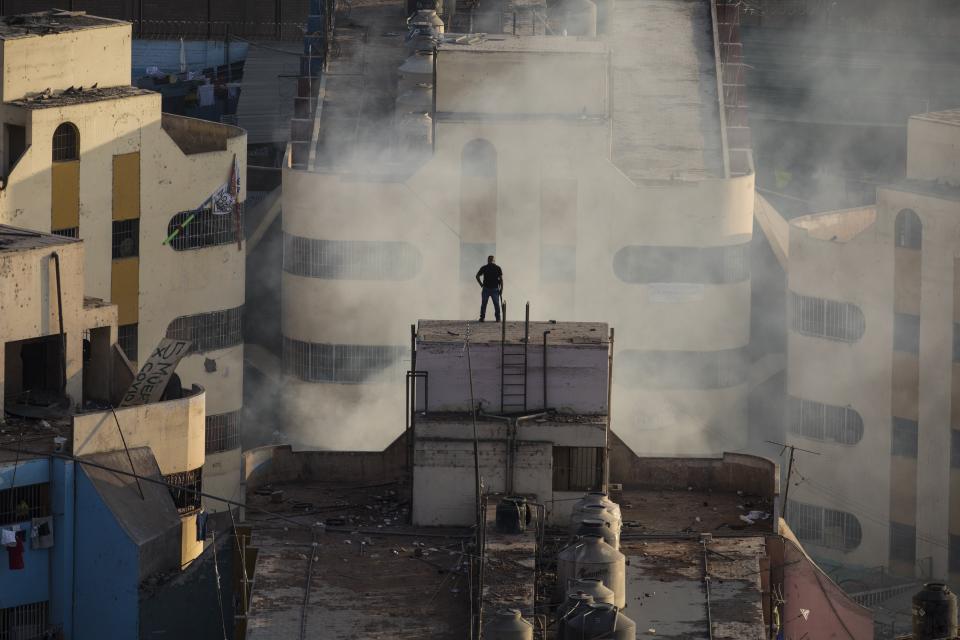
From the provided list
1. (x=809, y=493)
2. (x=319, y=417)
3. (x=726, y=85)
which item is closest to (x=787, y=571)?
(x=809, y=493)

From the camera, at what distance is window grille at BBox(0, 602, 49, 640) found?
48.4 m

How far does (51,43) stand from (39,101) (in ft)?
4.44

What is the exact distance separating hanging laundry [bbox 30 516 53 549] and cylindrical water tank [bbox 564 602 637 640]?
35.6 ft

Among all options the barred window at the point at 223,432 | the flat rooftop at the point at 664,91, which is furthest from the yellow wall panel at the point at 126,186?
the flat rooftop at the point at 664,91

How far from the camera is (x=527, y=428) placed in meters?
48.4

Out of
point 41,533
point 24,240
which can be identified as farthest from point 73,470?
point 24,240

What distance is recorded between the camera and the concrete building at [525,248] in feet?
225

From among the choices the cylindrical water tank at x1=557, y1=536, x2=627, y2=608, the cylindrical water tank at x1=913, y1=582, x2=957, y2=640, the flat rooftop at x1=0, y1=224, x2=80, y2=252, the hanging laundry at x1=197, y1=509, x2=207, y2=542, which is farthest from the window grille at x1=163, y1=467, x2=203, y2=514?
the cylindrical water tank at x1=913, y1=582, x2=957, y2=640

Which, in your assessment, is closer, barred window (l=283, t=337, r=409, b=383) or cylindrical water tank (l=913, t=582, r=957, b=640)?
cylindrical water tank (l=913, t=582, r=957, b=640)

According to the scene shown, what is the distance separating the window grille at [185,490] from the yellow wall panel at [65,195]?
35.2 ft

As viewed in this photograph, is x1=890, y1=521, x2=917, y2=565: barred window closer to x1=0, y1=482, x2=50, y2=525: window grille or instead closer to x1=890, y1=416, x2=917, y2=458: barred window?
x1=890, y1=416, x2=917, y2=458: barred window

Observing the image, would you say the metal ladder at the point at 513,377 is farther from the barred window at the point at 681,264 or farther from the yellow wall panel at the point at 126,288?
the barred window at the point at 681,264

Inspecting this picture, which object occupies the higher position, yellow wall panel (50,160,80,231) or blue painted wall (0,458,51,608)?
yellow wall panel (50,160,80,231)

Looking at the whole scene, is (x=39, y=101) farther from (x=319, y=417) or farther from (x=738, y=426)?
(x=738, y=426)
